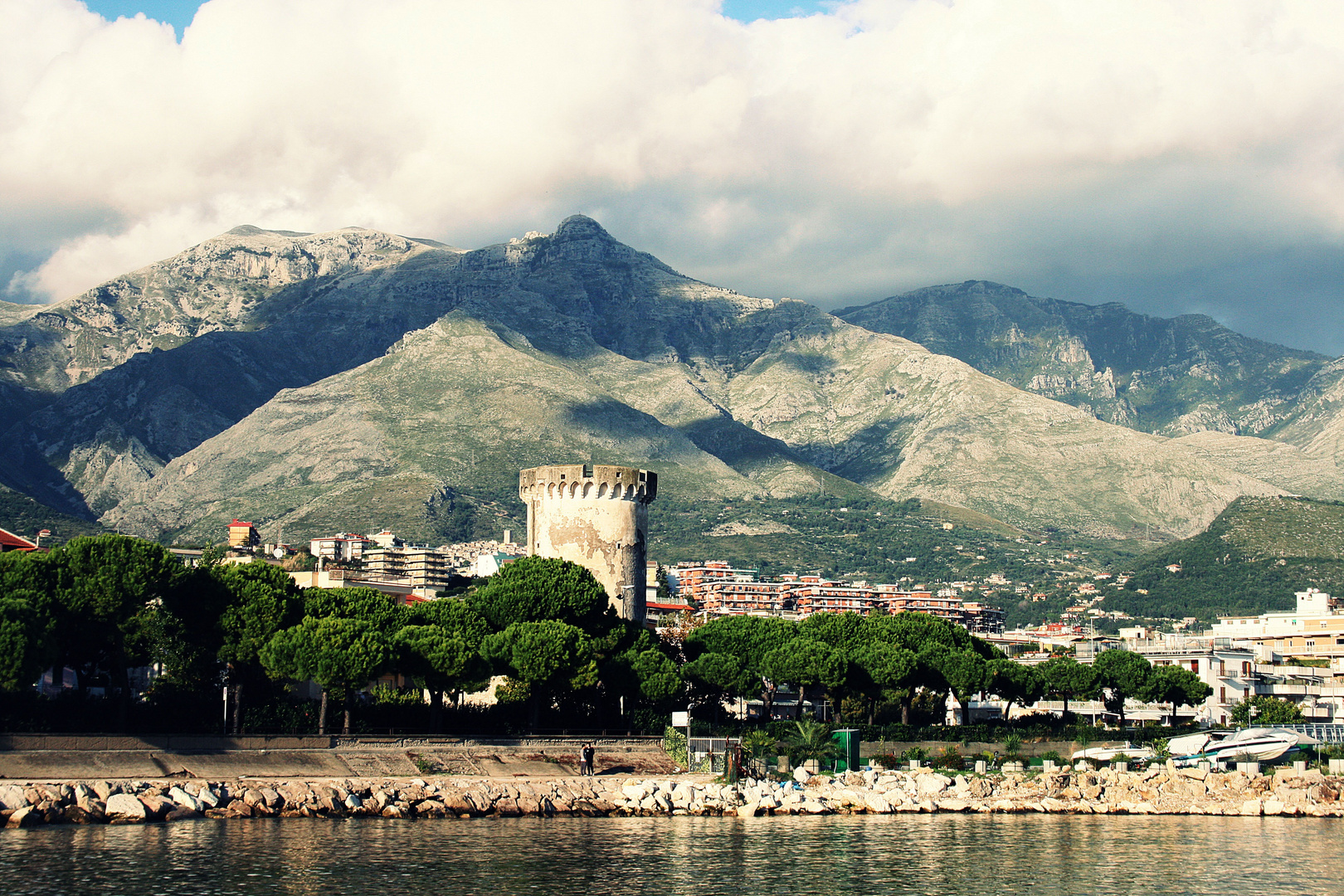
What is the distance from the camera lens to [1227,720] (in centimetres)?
10069

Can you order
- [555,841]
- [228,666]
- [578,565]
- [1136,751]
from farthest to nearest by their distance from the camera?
[1136,751] → [578,565] → [228,666] → [555,841]

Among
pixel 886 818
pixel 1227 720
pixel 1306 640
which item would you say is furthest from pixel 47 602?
pixel 1306 640

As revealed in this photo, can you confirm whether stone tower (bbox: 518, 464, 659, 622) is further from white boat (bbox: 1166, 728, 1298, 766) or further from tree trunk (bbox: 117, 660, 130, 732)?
white boat (bbox: 1166, 728, 1298, 766)

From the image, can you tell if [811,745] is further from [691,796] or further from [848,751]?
[691,796]

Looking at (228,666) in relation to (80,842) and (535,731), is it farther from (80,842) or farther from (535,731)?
(80,842)

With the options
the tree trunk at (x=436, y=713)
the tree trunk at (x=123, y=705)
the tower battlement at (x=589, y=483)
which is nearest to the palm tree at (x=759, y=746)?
the tower battlement at (x=589, y=483)

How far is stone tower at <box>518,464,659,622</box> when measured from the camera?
66.6m

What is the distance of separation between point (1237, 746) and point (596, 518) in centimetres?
3426

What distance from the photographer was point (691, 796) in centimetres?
5412

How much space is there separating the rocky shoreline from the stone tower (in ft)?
37.3

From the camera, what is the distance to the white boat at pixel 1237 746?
7156 centimetres

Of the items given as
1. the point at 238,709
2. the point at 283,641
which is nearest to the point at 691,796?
the point at 283,641

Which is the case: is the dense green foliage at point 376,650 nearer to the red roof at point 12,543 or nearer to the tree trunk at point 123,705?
the tree trunk at point 123,705

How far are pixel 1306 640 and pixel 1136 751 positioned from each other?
218 feet
